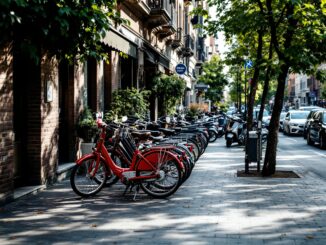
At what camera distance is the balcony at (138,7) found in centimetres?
1731

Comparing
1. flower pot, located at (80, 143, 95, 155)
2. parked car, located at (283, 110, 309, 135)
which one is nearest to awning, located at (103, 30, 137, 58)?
flower pot, located at (80, 143, 95, 155)

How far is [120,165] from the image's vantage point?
9461mm

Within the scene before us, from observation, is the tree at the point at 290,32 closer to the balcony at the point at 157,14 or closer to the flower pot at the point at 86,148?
the flower pot at the point at 86,148

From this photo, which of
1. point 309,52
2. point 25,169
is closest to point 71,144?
point 25,169

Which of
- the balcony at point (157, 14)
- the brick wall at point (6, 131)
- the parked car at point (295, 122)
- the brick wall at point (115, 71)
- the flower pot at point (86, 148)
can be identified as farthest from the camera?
the parked car at point (295, 122)

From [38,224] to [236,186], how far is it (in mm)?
4492

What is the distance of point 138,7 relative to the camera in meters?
18.5

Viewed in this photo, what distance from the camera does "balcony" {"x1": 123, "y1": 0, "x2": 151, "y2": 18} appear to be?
17.3 metres

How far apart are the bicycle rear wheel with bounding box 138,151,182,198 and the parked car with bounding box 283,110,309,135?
913 inches

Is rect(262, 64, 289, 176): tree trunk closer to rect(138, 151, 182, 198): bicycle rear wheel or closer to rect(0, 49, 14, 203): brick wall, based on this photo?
rect(138, 151, 182, 198): bicycle rear wheel

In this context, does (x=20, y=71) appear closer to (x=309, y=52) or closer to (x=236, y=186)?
(x=236, y=186)

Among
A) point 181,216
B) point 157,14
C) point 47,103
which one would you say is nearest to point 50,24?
point 181,216

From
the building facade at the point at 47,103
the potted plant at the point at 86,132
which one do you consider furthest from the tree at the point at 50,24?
the potted plant at the point at 86,132

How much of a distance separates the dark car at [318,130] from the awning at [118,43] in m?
8.58
